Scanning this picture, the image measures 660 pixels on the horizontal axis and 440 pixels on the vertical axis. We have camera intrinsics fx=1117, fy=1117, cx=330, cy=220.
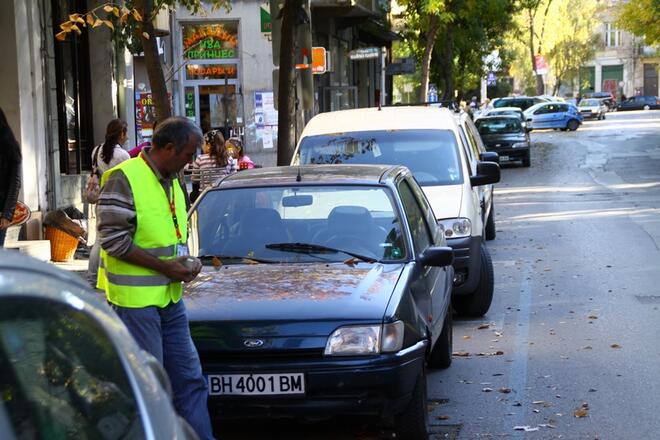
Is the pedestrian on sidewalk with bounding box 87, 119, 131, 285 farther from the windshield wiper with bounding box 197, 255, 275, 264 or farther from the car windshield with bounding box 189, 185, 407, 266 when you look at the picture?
the windshield wiper with bounding box 197, 255, 275, 264

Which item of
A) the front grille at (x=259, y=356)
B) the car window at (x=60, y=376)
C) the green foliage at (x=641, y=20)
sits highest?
the green foliage at (x=641, y=20)

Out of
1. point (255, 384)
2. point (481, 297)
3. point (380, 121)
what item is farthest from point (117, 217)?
point (380, 121)

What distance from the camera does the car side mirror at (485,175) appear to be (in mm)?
11133

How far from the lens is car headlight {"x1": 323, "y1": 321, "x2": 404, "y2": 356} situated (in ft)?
19.2

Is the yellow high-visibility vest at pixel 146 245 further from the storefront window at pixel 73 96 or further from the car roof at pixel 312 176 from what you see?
the storefront window at pixel 73 96

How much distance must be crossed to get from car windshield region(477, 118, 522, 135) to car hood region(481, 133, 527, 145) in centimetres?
10

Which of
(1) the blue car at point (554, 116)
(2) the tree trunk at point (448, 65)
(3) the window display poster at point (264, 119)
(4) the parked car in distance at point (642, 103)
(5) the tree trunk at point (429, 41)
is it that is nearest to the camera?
(3) the window display poster at point (264, 119)

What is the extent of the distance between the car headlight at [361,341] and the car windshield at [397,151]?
5.06 m

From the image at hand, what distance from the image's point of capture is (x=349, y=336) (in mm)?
5863

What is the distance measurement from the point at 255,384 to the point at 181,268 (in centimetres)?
82

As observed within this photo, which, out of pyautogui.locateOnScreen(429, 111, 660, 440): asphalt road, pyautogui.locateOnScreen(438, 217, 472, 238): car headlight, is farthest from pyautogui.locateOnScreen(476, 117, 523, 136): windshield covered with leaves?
pyautogui.locateOnScreen(438, 217, 472, 238): car headlight

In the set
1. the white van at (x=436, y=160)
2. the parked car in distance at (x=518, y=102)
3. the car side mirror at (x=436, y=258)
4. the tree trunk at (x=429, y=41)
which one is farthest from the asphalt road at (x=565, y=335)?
the parked car in distance at (x=518, y=102)

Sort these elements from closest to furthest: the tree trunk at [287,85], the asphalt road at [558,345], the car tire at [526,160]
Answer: the asphalt road at [558,345] → the tree trunk at [287,85] → the car tire at [526,160]

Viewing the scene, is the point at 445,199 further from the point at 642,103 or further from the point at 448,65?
the point at 642,103
